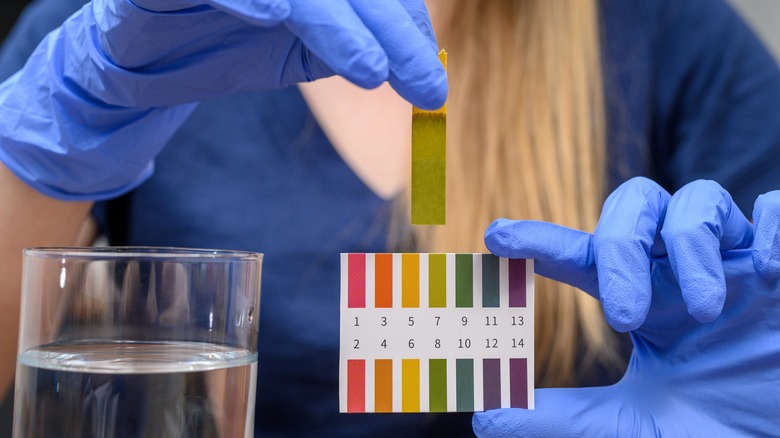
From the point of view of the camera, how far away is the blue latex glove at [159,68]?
0.61m

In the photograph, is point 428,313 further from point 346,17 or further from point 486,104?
point 486,104

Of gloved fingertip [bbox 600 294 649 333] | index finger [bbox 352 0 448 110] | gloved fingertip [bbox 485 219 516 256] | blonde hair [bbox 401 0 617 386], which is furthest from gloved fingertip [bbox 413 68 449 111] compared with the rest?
blonde hair [bbox 401 0 617 386]

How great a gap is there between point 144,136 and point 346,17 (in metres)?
0.39

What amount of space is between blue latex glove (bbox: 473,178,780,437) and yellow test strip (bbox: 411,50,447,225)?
53mm

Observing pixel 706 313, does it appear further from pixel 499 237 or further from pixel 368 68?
pixel 368 68

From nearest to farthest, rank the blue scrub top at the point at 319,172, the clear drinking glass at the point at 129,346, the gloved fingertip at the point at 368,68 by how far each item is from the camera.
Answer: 1. the clear drinking glass at the point at 129,346
2. the gloved fingertip at the point at 368,68
3. the blue scrub top at the point at 319,172

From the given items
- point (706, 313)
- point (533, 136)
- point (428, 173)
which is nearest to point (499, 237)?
point (428, 173)

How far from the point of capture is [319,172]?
1.16 meters

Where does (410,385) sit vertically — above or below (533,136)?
below

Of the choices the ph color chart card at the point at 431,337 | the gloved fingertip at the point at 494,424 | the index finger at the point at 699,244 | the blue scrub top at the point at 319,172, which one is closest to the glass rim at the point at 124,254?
the ph color chart card at the point at 431,337

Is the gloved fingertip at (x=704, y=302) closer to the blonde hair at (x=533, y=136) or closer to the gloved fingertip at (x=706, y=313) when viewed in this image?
the gloved fingertip at (x=706, y=313)

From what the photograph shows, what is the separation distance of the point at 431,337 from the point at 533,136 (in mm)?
605

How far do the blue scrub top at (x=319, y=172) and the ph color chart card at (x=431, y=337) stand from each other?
1.51 ft

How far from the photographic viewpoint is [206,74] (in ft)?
2.47
